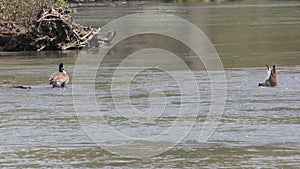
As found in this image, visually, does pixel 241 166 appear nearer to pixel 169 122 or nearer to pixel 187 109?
pixel 169 122

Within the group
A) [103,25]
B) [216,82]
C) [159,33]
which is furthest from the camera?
[103,25]

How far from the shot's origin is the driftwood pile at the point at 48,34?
29766 mm

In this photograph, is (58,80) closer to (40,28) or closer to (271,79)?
(271,79)

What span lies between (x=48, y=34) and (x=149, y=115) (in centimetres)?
1447

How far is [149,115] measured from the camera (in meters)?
16.1

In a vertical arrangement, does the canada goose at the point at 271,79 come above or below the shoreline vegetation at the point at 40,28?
below

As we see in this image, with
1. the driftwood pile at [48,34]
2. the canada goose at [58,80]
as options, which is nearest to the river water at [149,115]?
Result: the canada goose at [58,80]

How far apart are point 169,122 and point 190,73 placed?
7.23 m

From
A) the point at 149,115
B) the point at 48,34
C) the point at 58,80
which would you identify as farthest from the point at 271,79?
the point at 48,34

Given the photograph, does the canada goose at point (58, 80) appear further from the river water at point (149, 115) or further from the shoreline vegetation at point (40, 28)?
the shoreline vegetation at point (40, 28)

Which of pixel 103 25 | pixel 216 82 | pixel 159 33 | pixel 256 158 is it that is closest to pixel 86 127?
pixel 256 158

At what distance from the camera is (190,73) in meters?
22.3

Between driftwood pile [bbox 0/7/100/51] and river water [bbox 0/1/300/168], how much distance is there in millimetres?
1649

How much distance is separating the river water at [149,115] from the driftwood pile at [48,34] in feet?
5.41
